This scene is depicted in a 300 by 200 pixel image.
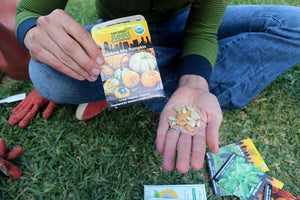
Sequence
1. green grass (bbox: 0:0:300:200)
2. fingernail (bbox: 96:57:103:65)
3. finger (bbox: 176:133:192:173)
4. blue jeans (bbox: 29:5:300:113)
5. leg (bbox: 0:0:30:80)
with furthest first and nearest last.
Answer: leg (bbox: 0:0:30:80), blue jeans (bbox: 29:5:300:113), green grass (bbox: 0:0:300:200), fingernail (bbox: 96:57:103:65), finger (bbox: 176:133:192:173)

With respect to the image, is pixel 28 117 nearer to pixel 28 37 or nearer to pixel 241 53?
pixel 28 37

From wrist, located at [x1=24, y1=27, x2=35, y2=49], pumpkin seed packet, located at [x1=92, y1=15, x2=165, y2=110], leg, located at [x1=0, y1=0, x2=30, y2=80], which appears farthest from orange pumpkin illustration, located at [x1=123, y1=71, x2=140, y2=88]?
→ leg, located at [x1=0, y1=0, x2=30, y2=80]

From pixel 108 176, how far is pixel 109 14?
1.10m

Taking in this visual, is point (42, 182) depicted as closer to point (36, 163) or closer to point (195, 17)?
point (36, 163)

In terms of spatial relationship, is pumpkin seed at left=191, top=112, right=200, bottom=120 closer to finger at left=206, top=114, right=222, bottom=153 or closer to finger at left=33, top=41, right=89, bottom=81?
finger at left=206, top=114, right=222, bottom=153

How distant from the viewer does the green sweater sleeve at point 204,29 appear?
1291mm

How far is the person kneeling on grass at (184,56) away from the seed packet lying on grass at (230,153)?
0.23m

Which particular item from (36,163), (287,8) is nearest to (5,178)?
(36,163)

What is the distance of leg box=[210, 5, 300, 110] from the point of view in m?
1.49

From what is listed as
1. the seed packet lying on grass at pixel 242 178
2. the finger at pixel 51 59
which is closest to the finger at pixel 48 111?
the finger at pixel 51 59

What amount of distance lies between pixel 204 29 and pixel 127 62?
57cm

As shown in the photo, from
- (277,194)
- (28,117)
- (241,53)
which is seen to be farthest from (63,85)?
(277,194)

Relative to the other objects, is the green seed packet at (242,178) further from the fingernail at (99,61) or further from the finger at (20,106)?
the finger at (20,106)

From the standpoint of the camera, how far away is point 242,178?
48.1 inches
